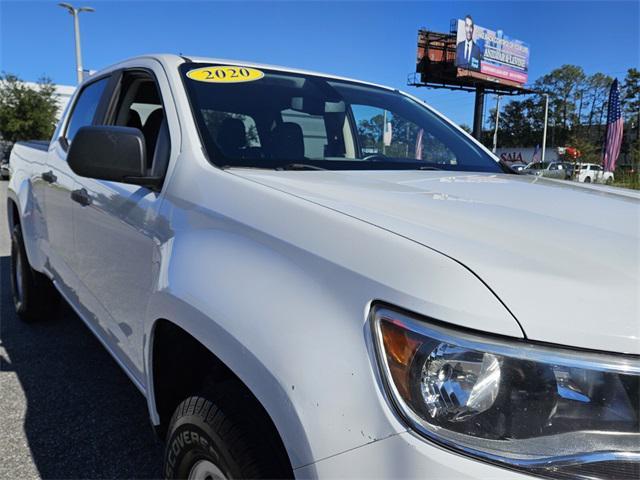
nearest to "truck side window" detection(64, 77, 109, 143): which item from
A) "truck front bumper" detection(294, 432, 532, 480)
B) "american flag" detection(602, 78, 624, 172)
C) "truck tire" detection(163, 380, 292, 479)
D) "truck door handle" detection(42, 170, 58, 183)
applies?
"truck door handle" detection(42, 170, 58, 183)

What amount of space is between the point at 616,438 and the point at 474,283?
359 millimetres

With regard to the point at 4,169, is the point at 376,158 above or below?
above

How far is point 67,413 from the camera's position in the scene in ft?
9.45

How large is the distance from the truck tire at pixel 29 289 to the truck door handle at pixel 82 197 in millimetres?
1608

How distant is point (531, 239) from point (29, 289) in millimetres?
4058

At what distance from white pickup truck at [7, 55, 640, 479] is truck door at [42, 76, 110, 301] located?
2.34 feet

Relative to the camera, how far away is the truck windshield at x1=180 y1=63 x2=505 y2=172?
2.01m

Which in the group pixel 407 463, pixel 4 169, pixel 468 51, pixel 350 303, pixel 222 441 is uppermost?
pixel 468 51

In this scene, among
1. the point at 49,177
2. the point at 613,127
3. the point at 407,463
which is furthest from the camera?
the point at 613,127

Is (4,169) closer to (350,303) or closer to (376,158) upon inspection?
(376,158)

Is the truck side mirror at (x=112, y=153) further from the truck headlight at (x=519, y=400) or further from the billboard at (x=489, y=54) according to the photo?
the billboard at (x=489, y=54)

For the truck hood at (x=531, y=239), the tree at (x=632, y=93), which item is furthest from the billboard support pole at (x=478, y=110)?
the truck hood at (x=531, y=239)

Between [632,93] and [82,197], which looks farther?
[632,93]

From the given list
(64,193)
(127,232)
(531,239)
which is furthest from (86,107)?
(531,239)
